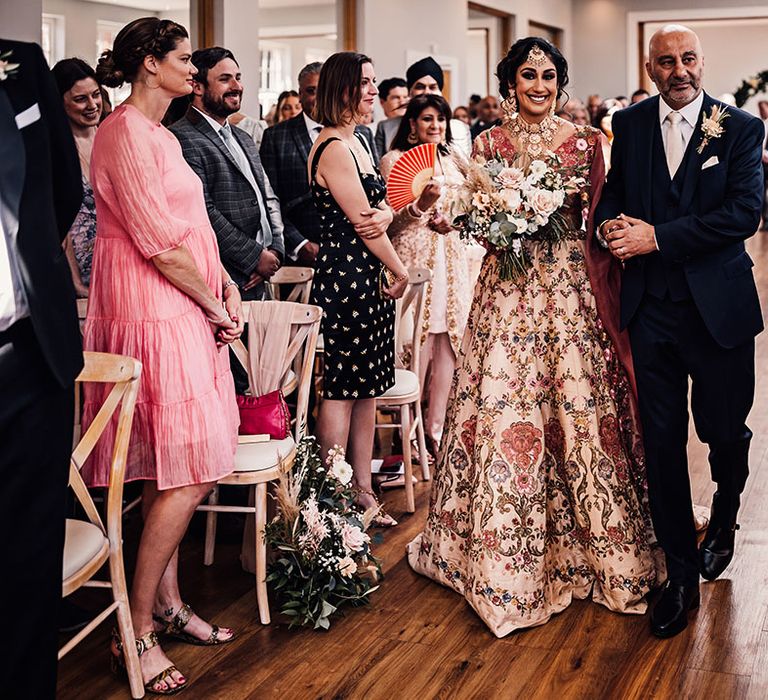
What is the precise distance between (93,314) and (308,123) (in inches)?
→ 105

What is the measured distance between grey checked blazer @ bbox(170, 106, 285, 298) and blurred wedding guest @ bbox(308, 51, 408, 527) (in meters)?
0.47

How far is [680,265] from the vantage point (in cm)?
326

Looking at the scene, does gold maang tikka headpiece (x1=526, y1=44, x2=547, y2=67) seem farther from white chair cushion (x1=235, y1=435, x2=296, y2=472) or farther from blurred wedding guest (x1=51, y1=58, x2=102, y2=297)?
blurred wedding guest (x1=51, y1=58, x2=102, y2=297)

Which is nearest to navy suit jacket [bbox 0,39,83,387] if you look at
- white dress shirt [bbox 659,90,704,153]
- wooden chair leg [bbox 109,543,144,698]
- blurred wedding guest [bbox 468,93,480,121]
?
wooden chair leg [bbox 109,543,144,698]

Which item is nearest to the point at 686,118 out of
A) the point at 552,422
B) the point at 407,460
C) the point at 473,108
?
the point at 552,422

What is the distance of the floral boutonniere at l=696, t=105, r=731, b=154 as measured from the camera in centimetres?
318

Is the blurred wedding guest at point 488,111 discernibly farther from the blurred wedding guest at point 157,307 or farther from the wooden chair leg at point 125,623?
the wooden chair leg at point 125,623

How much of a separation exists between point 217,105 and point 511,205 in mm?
1555

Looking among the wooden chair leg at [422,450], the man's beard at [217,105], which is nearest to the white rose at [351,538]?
the wooden chair leg at [422,450]

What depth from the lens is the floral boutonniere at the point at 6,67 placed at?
2.12 meters

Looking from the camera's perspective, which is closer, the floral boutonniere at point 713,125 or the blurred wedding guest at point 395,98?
the floral boutonniere at point 713,125

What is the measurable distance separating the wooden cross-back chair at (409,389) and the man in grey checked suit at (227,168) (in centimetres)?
59

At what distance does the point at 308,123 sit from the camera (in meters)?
5.41

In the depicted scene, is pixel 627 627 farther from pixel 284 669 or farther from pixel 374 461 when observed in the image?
pixel 374 461
